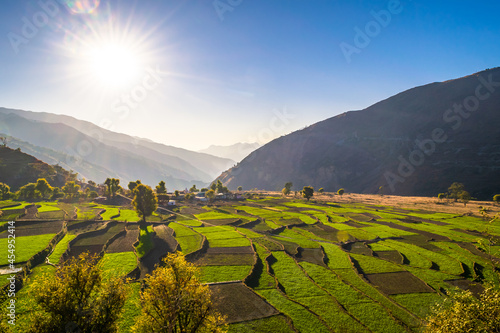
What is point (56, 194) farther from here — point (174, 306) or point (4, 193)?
point (174, 306)

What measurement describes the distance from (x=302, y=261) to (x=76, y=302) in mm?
38259

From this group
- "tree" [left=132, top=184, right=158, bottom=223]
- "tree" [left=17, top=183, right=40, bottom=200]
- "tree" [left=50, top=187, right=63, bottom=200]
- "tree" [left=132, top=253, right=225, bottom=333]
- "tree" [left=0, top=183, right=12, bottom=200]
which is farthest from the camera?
"tree" [left=50, top=187, right=63, bottom=200]

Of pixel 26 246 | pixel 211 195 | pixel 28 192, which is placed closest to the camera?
pixel 26 246

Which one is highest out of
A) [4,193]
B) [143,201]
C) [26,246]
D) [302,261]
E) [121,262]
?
[4,193]

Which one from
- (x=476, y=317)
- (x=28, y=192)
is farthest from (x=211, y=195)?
(x=476, y=317)

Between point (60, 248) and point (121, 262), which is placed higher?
point (60, 248)

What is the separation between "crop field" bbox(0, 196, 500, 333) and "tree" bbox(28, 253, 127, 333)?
2087 mm

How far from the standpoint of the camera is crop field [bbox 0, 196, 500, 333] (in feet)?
93.2

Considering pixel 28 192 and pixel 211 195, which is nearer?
pixel 28 192

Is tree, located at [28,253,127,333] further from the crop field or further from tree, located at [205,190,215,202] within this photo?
tree, located at [205,190,215,202]

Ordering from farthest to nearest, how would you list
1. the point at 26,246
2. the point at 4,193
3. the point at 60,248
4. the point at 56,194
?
the point at 56,194 → the point at 4,193 → the point at 60,248 → the point at 26,246

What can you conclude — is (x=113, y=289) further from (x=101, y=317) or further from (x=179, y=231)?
(x=179, y=231)

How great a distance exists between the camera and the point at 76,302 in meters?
18.5

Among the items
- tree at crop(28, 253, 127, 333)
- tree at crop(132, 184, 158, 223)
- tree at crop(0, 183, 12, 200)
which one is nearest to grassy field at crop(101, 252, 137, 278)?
tree at crop(28, 253, 127, 333)
